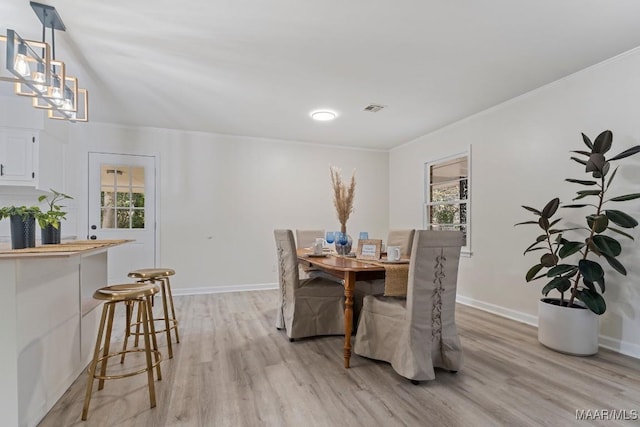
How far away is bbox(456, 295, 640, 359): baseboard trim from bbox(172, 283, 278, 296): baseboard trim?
2.93 meters

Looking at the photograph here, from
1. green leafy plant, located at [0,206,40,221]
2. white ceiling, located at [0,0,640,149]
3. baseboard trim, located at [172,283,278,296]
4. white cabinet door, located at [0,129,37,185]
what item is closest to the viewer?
green leafy plant, located at [0,206,40,221]

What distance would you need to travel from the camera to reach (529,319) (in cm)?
352

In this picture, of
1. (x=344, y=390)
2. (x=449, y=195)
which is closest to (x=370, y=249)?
(x=344, y=390)

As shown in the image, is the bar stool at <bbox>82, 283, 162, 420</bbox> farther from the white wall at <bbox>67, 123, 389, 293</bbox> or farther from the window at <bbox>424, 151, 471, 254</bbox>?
the window at <bbox>424, 151, 471, 254</bbox>

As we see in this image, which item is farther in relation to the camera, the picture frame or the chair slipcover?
the chair slipcover

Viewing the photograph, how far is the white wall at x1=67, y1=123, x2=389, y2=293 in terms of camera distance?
4.83 meters

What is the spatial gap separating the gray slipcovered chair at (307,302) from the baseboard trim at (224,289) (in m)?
2.21

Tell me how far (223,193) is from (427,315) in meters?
3.88

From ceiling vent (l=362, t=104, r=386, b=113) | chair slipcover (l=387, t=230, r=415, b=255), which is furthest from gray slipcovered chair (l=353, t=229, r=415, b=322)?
ceiling vent (l=362, t=104, r=386, b=113)

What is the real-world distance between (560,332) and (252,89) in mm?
3646

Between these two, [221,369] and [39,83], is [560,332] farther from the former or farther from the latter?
[39,83]

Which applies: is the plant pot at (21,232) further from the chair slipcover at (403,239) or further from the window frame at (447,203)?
the window frame at (447,203)

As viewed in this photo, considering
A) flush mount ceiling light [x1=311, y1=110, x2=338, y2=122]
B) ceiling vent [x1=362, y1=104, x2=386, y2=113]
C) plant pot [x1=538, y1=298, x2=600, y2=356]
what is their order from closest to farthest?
plant pot [x1=538, y1=298, x2=600, y2=356], ceiling vent [x1=362, y1=104, x2=386, y2=113], flush mount ceiling light [x1=311, y1=110, x2=338, y2=122]

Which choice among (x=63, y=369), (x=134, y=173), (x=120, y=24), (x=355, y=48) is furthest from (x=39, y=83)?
(x=134, y=173)
